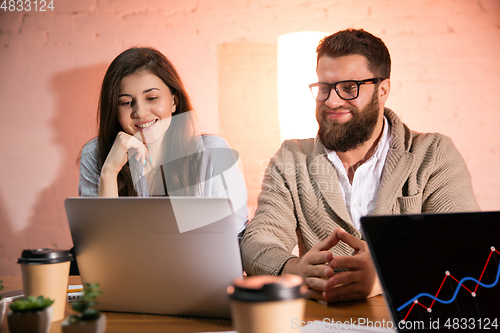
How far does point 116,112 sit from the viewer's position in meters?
1.71

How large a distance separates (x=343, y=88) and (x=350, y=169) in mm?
319

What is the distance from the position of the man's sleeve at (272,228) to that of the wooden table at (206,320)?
246 millimetres

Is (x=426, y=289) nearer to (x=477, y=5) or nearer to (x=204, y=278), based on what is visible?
Answer: (x=204, y=278)

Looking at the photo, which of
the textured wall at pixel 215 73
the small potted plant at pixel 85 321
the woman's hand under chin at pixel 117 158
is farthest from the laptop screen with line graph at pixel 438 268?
the textured wall at pixel 215 73

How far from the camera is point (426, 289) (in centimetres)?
56

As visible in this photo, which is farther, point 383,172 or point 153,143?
point 153,143

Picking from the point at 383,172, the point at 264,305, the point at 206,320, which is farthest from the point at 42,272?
the point at 383,172

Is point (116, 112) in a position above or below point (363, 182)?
above

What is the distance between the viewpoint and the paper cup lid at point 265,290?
0.43 m

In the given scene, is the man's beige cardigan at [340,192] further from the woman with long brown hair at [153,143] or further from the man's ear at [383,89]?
the woman with long brown hair at [153,143]

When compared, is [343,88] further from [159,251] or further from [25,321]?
[25,321]

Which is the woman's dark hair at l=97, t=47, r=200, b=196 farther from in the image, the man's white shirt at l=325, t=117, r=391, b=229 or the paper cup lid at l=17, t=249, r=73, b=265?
the paper cup lid at l=17, t=249, r=73, b=265

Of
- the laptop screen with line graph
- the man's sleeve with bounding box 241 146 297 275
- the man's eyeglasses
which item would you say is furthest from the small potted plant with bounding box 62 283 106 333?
the man's eyeglasses

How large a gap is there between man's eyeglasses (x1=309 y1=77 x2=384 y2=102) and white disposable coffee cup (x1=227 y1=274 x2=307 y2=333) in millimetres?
1198
